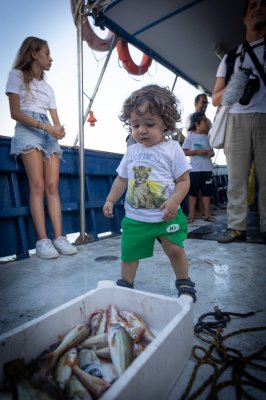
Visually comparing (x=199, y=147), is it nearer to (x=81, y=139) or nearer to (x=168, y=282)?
(x=81, y=139)

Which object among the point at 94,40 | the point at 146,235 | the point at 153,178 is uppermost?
the point at 94,40

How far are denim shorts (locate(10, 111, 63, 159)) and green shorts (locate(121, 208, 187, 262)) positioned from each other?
1.41 m

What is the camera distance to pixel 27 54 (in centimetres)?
241

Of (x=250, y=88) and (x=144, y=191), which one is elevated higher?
(x=250, y=88)

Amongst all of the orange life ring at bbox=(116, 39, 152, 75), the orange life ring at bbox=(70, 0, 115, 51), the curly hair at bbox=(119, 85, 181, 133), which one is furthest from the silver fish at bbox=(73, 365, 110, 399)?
the orange life ring at bbox=(116, 39, 152, 75)

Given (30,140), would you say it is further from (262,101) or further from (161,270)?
(262,101)

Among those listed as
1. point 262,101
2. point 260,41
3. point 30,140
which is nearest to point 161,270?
point 30,140

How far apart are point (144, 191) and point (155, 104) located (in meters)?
0.47

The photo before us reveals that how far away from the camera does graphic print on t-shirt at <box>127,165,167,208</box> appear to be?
1.40m

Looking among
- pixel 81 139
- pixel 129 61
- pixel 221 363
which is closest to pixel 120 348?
pixel 221 363

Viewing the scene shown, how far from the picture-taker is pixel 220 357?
2.91 ft

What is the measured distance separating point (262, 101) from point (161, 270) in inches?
71.5

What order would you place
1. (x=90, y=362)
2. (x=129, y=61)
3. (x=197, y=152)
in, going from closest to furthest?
(x=90, y=362), (x=197, y=152), (x=129, y=61)

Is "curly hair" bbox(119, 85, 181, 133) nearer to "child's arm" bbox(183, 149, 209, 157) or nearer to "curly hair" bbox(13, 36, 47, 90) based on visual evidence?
"curly hair" bbox(13, 36, 47, 90)
